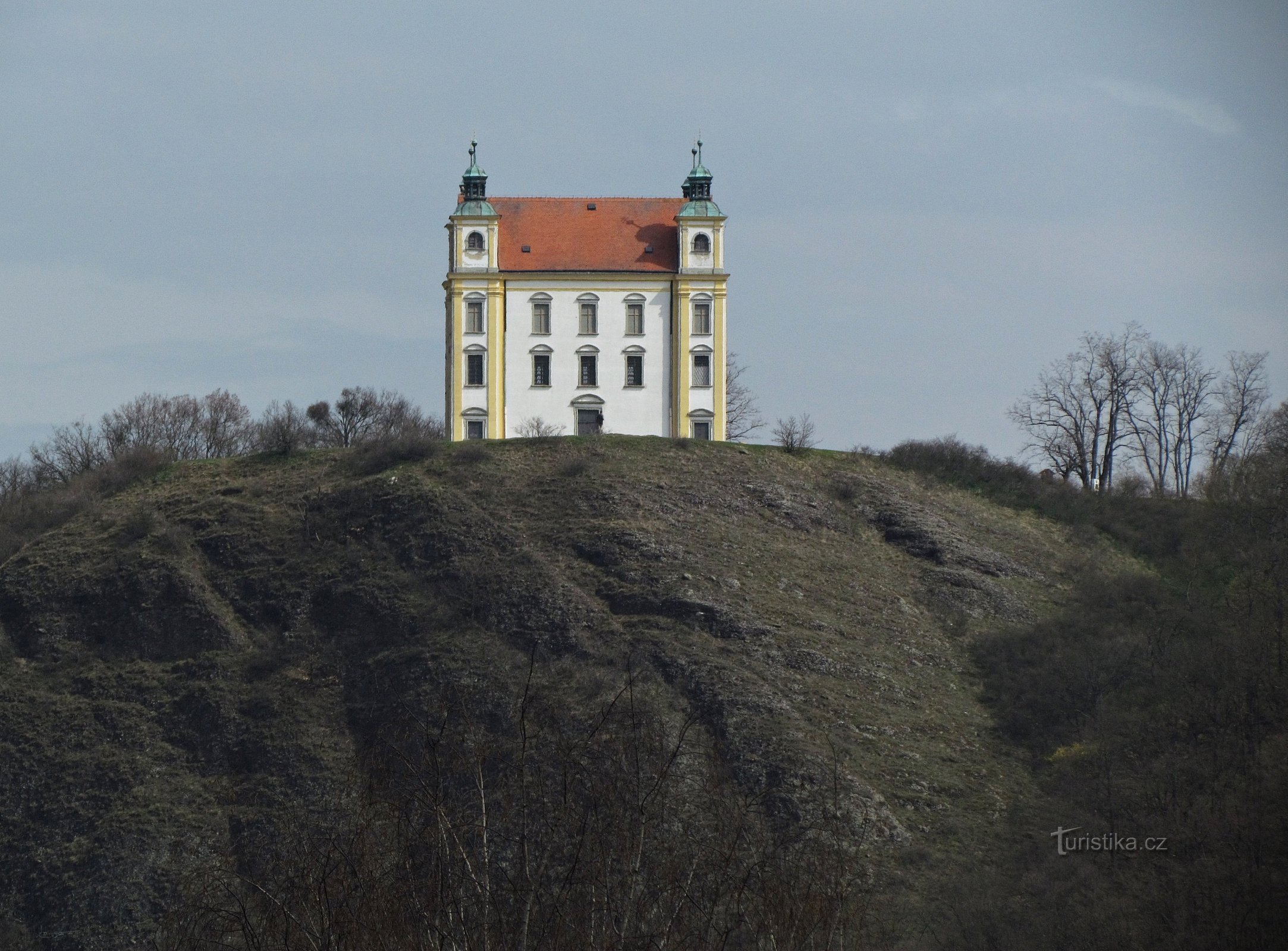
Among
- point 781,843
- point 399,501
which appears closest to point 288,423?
point 399,501

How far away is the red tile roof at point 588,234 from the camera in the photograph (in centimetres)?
6294

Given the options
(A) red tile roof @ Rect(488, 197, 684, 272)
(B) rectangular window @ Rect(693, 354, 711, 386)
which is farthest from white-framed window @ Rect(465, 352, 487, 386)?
(B) rectangular window @ Rect(693, 354, 711, 386)

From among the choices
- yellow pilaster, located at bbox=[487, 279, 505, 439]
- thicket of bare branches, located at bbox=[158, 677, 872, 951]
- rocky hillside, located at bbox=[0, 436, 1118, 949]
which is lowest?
thicket of bare branches, located at bbox=[158, 677, 872, 951]

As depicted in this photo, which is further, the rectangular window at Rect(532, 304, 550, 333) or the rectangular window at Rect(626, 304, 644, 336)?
the rectangular window at Rect(626, 304, 644, 336)

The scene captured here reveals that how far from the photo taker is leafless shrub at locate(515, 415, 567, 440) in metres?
61.8

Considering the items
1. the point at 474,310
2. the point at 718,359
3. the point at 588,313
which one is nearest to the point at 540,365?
the point at 588,313

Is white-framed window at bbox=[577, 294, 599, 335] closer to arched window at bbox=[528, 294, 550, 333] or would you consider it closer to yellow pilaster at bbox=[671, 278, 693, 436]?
arched window at bbox=[528, 294, 550, 333]

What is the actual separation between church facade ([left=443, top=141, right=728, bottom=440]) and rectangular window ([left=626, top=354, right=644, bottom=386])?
0.09ft

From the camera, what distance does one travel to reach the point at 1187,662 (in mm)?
49438

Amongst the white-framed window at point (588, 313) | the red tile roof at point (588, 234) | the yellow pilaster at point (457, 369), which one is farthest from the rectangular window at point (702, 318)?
the yellow pilaster at point (457, 369)

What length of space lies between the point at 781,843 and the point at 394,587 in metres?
Answer: 27.0

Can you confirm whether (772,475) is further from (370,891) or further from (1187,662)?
(370,891)

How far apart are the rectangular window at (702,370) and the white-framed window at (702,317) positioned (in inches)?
31.6

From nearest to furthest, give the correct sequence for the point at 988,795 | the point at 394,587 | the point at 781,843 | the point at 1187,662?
the point at 781,843 < the point at 988,795 < the point at 1187,662 < the point at 394,587
